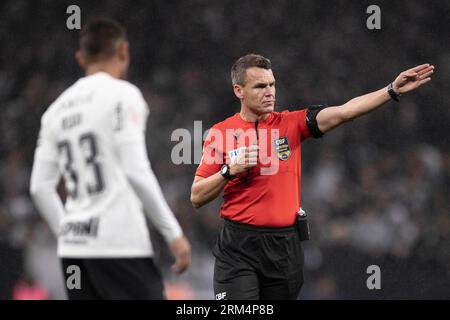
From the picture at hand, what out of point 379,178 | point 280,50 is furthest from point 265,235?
point 280,50

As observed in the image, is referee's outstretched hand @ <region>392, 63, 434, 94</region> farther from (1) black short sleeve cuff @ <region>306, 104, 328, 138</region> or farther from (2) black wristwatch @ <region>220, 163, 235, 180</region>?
(2) black wristwatch @ <region>220, 163, 235, 180</region>

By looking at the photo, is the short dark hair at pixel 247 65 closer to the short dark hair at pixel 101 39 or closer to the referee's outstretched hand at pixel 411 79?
the referee's outstretched hand at pixel 411 79

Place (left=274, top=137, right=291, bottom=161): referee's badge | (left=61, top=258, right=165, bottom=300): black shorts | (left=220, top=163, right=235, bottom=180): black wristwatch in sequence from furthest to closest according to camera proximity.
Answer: (left=274, top=137, right=291, bottom=161): referee's badge, (left=220, top=163, right=235, bottom=180): black wristwatch, (left=61, top=258, right=165, bottom=300): black shorts

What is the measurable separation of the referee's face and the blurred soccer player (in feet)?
5.31

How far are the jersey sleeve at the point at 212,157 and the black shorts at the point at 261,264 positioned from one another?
394mm

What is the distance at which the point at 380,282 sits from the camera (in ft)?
27.8

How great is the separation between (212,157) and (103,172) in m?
1.67

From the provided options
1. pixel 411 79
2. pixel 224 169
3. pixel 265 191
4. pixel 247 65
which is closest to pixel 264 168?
pixel 265 191

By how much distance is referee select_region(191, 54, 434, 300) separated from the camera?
4926 millimetres

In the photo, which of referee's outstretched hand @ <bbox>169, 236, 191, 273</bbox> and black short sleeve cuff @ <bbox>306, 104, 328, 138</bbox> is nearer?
referee's outstretched hand @ <bbox>169, 236, 191, 273</bbox>

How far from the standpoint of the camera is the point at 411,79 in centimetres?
488

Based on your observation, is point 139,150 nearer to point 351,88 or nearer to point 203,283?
point 203,283

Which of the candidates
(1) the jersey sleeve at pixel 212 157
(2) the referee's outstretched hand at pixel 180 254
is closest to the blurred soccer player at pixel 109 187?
(2) the referee's outstretched hand at pixel 180 254

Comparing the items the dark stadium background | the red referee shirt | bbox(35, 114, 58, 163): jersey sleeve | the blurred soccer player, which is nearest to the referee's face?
the red referee shirt
